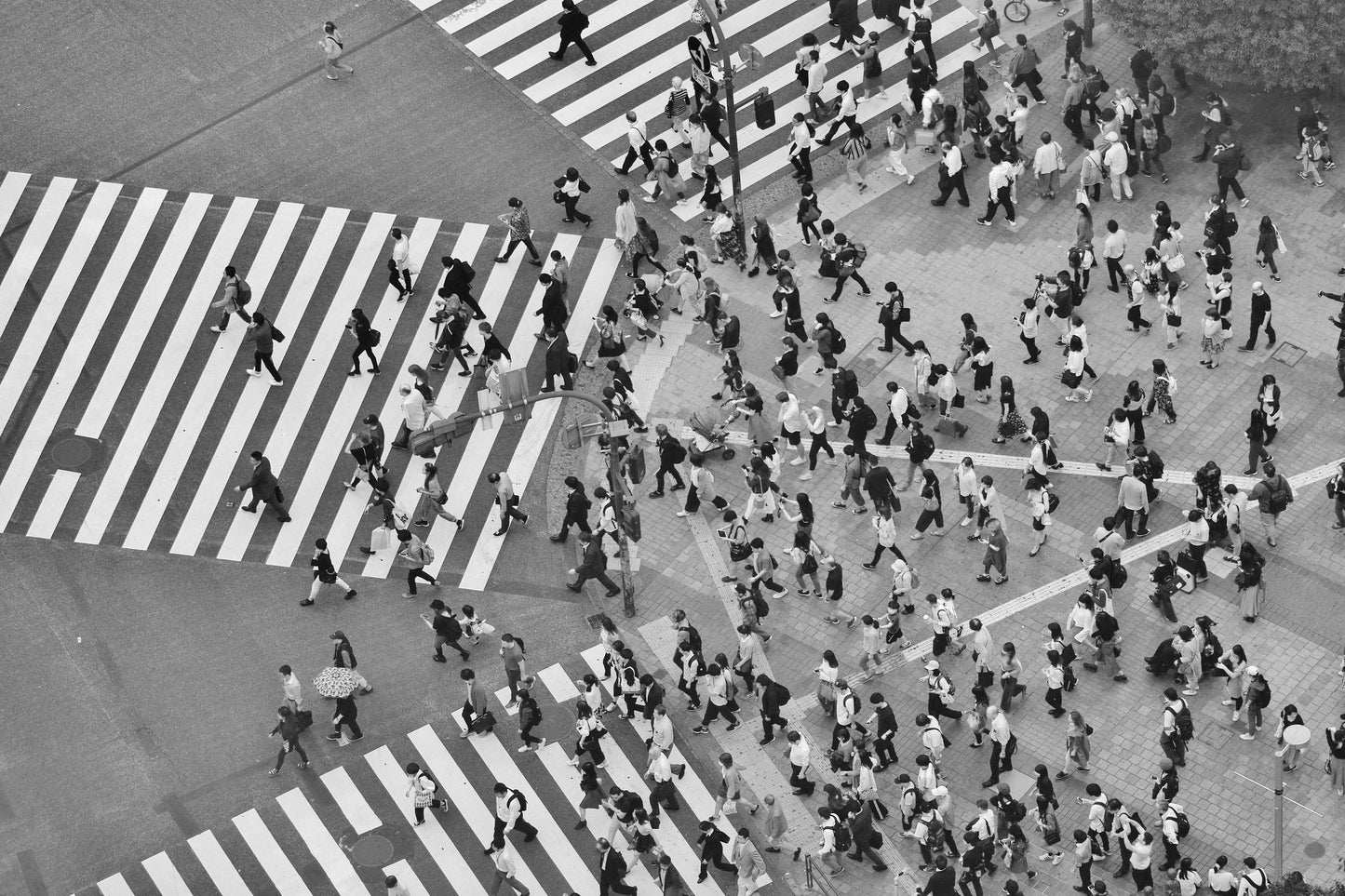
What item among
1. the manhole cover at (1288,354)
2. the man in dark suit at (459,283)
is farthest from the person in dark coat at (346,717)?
the manhole cover at (1288,354)

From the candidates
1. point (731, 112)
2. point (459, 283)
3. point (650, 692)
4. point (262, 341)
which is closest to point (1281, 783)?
point (650, 692)

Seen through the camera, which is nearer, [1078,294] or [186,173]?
[1078,294]

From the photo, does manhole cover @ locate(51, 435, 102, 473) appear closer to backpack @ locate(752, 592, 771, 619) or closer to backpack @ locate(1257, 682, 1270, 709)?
backpack @ locate(752, 592, 771, 619)

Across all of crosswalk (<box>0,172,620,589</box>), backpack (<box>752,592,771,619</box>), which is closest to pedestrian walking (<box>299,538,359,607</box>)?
crosswalk (<box>0,172,620,589</box>)

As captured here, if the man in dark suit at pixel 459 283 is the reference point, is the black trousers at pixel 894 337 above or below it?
below

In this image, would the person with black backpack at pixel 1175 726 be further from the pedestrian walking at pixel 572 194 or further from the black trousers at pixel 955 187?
Answer: the pedestrian walking at pixel 572 194

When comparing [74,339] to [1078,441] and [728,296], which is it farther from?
[1078,441]

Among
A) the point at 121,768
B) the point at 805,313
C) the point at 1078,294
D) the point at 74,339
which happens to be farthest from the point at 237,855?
the point at 1078,294
